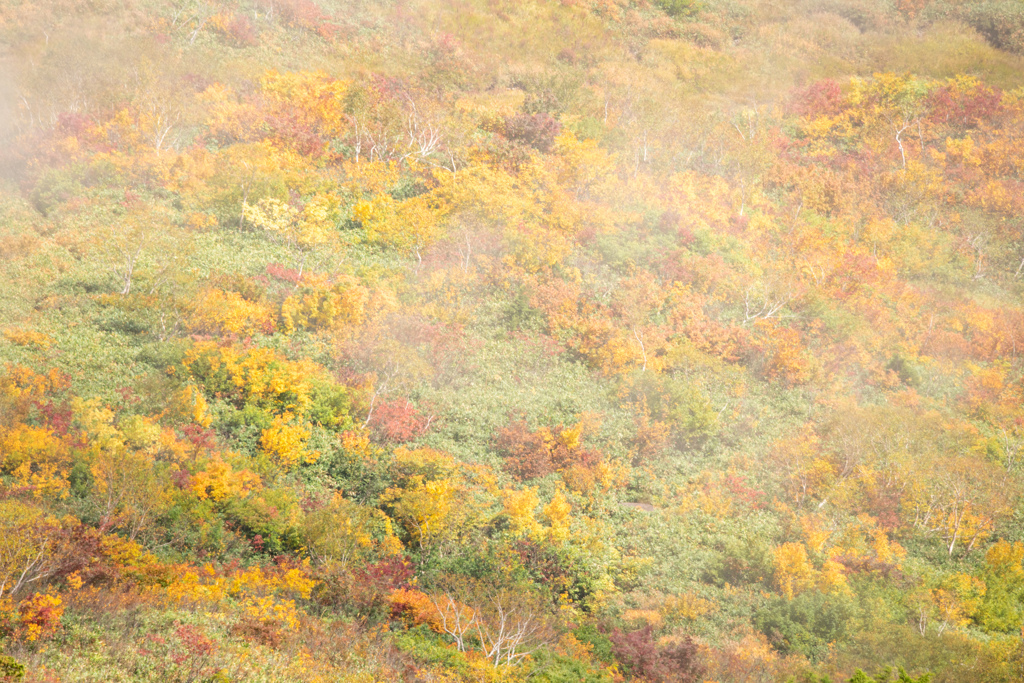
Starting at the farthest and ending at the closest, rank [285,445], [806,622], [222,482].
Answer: [285,445] < [806,622] < [222,482]

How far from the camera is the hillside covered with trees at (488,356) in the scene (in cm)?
1622

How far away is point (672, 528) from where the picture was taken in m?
20.8

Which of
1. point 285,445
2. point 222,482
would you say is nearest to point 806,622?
point 285,445

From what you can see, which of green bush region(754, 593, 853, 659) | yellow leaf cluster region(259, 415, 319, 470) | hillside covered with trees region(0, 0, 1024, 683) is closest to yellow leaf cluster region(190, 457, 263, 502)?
hillside covered with trees region(0, 0, 1024, 683)

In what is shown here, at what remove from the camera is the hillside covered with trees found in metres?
16.2

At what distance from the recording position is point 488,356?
24.8 metres

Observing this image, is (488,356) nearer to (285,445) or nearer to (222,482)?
(285,445)

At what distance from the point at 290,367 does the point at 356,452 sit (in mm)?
3379

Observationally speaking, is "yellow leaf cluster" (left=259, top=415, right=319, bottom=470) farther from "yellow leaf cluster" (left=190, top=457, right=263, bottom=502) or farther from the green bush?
the green bush

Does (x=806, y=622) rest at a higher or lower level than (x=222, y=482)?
lower

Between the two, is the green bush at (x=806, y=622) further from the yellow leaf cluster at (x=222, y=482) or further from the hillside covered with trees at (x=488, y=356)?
the yellow leaf cluster at (x=222, y=482)

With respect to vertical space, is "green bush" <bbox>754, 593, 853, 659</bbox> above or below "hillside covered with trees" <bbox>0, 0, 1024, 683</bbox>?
below

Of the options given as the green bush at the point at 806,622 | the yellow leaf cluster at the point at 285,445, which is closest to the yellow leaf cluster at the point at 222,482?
the yellow leaf cluster at the point at 285,445

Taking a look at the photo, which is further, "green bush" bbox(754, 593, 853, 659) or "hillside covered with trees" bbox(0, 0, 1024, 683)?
"green bush" bbox(754, 593, 853, 659)
